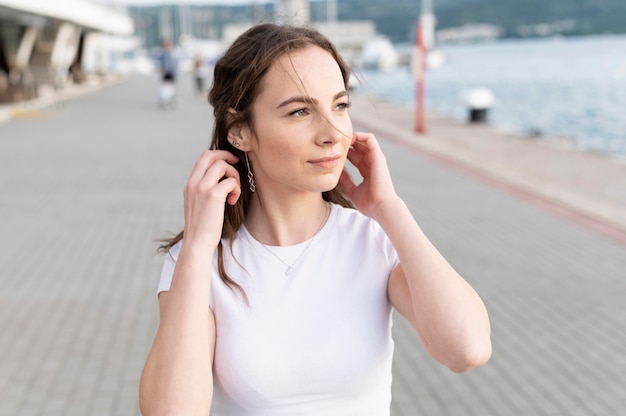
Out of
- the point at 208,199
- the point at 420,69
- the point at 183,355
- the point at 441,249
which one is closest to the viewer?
the point at 183,355

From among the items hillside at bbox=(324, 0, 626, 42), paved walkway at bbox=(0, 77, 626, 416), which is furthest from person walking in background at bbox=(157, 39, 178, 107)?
hillside at bbox=(324, 0, 626, 42)

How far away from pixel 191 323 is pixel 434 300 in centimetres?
54

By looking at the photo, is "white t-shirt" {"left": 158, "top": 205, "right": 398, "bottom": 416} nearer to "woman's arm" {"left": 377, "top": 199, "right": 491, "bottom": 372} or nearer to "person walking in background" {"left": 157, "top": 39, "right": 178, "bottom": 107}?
"woman's arm" {"left": 377, "top": 199, "right": 491, "bottom": 372}

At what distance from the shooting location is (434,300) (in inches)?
68.7

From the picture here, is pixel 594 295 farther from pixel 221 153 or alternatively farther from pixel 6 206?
pixel 6 206

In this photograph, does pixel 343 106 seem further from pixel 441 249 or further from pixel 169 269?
pixel 441 249

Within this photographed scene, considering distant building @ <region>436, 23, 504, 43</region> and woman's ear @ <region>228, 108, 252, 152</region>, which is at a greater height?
woman's ear @ <region>228, 108, 252, 152</region>

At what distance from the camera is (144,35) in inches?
4382

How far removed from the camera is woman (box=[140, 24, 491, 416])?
1.70m

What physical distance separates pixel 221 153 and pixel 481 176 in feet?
28.5

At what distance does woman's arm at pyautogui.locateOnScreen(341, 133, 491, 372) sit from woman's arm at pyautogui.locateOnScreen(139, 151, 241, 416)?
0.40 metres

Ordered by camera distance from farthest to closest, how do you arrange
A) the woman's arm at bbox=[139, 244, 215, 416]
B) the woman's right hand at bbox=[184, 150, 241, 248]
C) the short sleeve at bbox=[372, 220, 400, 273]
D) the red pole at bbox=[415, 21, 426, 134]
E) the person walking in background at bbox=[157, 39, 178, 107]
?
the person walking in background at bbox=[157, 39, 178, 107] < the red pole at bbox=[415, 21, 426, 134] < the short sleeve at bbox=[372, 220, 400, 273] < the woman's right hand at bbox=[184, 150, 241, 248] < the woman's arm at bbox=[139, 244, 215, 416]

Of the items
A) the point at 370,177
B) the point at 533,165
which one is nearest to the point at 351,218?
the point at 370,177

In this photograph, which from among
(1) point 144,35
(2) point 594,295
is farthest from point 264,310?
(1) point 144,35
